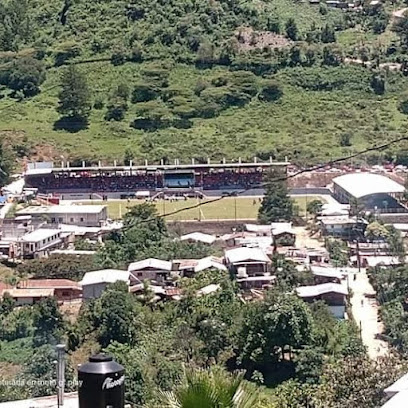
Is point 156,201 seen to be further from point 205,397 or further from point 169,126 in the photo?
point 205,397

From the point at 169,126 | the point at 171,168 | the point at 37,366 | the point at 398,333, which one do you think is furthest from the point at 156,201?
the point at 37,366

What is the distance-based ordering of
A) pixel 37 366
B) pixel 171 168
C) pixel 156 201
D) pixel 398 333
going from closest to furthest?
1. pixel 37 366
2. pixel 398 333
3. pixel 156 201
4. pixel 171 168

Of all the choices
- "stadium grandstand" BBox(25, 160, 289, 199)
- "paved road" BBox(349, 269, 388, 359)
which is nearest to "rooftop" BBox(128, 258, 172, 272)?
"paved road" BBox(349, 269, 388, 359)

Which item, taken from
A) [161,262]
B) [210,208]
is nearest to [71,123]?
[210,208]

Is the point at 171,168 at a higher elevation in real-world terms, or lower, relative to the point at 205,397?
lower

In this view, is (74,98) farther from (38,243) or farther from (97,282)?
(97,282)

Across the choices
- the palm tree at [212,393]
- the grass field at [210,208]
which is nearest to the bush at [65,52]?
the grass field at [210,208]
